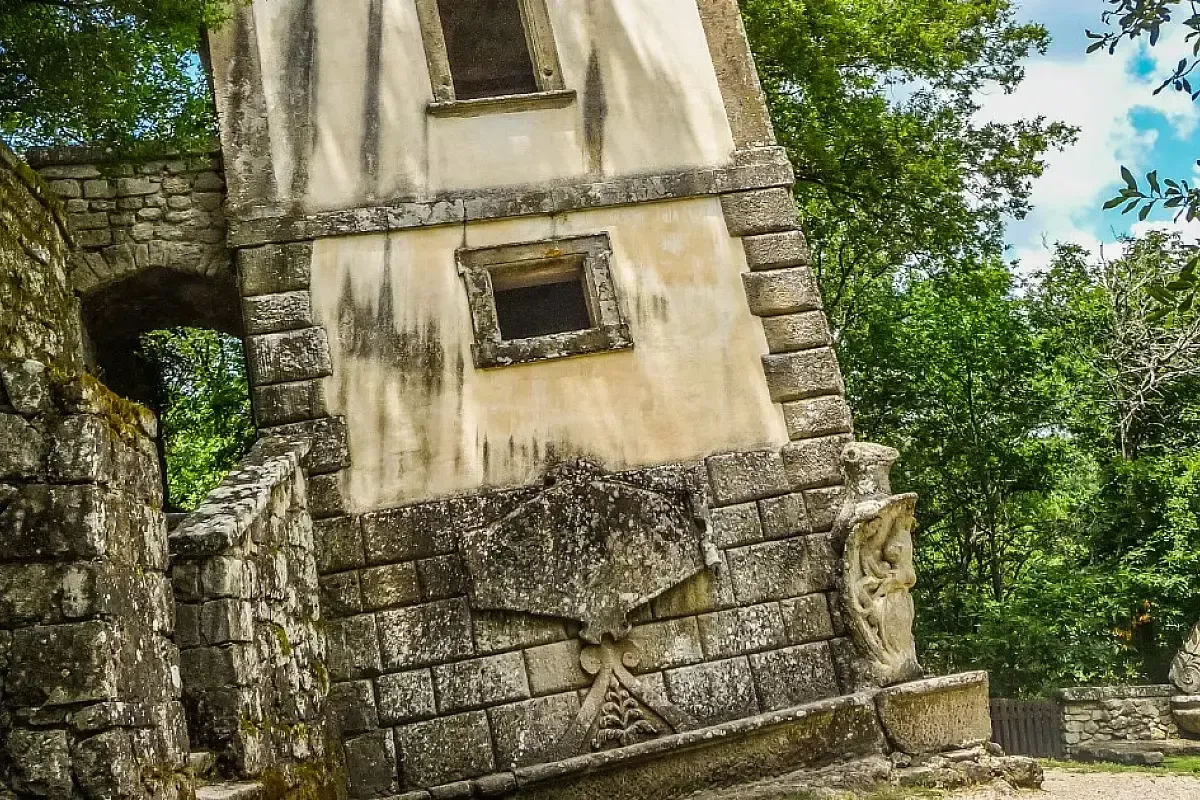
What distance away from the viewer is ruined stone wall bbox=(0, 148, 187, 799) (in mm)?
3852

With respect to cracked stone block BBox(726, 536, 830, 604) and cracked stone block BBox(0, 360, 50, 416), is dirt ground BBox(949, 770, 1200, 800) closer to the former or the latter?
cracked stone block BBox(726, 536, 830, 604)

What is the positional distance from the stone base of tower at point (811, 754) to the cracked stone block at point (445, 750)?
150 mm

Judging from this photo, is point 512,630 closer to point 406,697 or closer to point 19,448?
point 406,697

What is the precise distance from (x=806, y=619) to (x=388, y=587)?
265cm

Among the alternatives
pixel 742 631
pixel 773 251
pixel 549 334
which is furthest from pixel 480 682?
pixel 773 251

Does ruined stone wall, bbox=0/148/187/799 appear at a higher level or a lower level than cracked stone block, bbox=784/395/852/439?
lower

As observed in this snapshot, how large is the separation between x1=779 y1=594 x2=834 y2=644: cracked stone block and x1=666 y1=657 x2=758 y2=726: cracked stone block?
379 mm

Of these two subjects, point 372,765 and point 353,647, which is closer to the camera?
point 372,765

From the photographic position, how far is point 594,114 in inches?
360

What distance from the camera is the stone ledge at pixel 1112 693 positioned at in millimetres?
12859

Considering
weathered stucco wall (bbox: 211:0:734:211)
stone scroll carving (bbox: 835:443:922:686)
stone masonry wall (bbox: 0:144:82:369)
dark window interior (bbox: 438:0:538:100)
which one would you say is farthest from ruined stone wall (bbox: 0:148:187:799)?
dark window interior (bbox: 438:0:538:100)

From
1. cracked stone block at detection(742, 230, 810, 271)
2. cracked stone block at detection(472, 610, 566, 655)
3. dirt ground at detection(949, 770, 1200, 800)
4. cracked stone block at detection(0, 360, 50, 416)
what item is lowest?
dirt ground at detection(949, 770, 1200, 800)

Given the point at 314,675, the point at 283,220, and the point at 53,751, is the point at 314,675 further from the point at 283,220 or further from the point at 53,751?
the point at 53,751

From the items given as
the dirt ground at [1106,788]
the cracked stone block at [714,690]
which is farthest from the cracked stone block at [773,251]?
the dirt ground at [1106,788]
